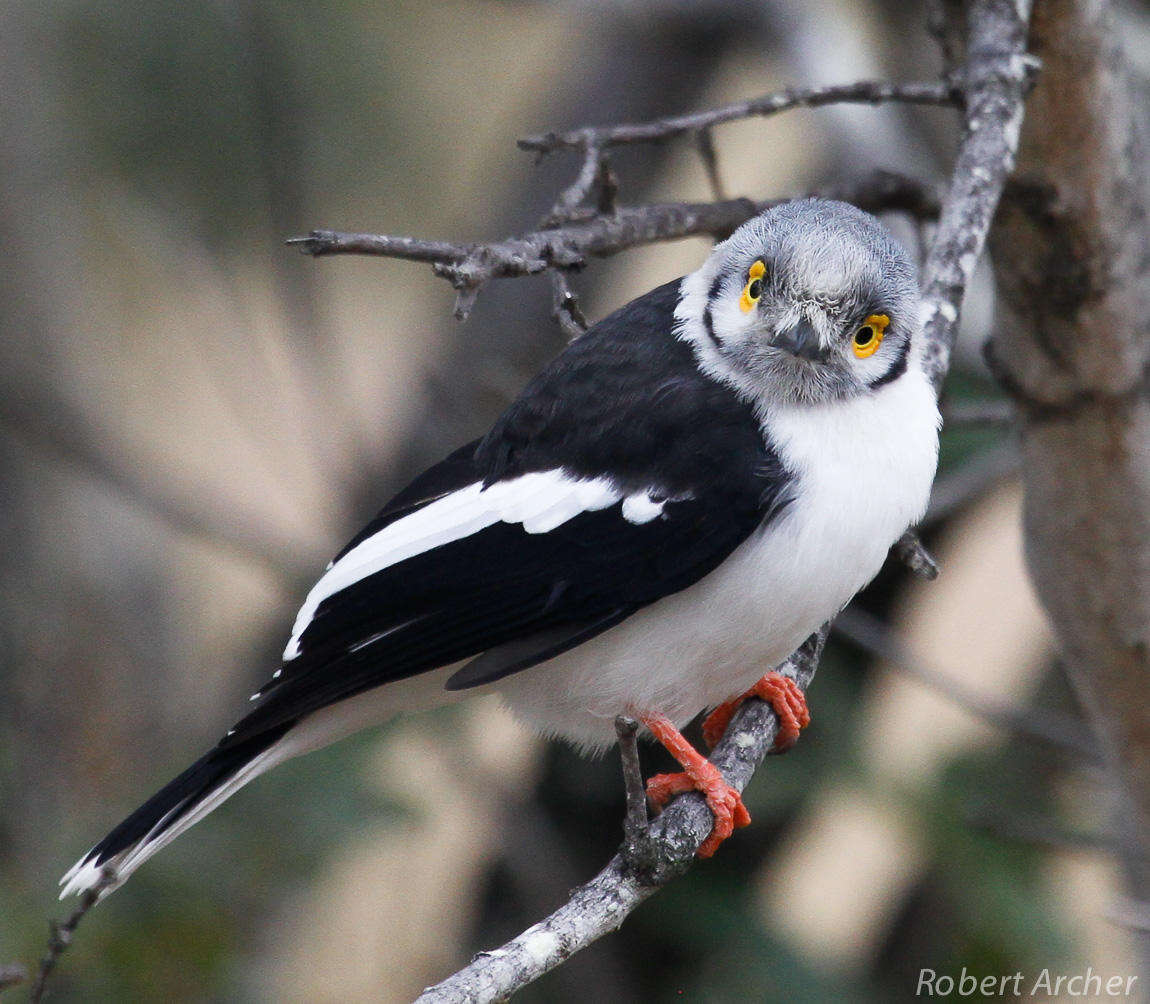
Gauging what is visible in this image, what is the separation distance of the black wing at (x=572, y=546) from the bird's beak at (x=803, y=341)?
0.47 ft

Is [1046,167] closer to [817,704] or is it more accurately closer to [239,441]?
[817,704]

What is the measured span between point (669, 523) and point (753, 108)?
0.80 meters

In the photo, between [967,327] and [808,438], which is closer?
[808,438]

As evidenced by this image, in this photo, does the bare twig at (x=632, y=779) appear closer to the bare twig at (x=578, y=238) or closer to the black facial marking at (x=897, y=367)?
the bare twig at (x=578, y=238)

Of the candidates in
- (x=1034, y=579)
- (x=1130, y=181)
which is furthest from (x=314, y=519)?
(x=1130, y=181)

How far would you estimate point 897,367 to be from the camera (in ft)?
8.22

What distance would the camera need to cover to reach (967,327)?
16.0 feet

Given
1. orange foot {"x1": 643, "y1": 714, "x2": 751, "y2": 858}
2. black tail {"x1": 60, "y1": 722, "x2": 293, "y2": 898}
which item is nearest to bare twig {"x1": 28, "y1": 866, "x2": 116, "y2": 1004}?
black tail {"x1": 60, "y1": 722, "x2": 293, "y2": 898}

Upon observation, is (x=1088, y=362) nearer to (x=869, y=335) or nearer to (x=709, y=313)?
(x=869, y=335)

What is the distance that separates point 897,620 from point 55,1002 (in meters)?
2.92

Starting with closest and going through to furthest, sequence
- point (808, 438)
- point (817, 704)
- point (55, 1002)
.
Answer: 1. point (808, 438)
2. point (55, 1002)
3. point (817, 704)

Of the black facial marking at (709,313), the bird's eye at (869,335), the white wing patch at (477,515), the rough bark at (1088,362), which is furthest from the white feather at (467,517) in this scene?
the rough bark at (1088,362)

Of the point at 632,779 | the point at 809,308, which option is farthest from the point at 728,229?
the point at 632,779

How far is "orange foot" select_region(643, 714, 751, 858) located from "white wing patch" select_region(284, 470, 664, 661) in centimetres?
39
